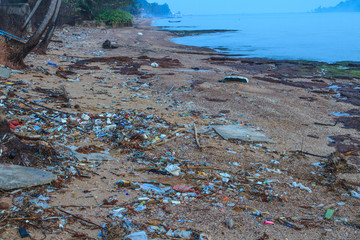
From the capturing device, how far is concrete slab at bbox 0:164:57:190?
9.62 feet

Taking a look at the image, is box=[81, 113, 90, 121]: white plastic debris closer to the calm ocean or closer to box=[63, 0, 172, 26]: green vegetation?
the calm ocean

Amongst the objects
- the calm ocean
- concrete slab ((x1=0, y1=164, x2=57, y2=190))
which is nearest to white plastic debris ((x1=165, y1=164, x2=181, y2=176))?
concrete slab ((x1=0, y1=164, x2=57, y2=190))

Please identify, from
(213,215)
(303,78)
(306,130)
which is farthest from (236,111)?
(303,78)

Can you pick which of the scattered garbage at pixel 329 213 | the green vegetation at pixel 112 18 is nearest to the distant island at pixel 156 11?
the green vegetation at pixel 112 18

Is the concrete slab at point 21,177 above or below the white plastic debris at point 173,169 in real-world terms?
above

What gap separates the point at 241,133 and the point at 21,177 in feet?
12.7

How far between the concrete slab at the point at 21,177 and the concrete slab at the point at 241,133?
10.5 feet

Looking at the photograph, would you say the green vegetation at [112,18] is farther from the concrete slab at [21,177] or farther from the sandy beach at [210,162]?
the concrete slab at [21,177]

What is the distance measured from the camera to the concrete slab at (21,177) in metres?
2.93

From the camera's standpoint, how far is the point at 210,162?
15.1 ft

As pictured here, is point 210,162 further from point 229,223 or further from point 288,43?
point 288,43

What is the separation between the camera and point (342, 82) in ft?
40.1

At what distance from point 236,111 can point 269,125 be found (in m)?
1.03

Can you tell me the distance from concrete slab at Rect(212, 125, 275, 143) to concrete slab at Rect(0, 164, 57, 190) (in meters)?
3.20
